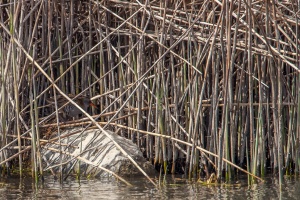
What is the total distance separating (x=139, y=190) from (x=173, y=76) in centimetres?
145

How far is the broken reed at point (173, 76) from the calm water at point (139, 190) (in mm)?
228

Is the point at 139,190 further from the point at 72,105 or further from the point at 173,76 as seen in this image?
the point at 72,105

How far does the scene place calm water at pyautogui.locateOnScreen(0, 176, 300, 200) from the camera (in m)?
6.46

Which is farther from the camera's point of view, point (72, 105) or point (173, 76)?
point (72, 105)

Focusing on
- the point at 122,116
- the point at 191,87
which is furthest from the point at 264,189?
the point at 122,116

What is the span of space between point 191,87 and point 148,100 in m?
0.73

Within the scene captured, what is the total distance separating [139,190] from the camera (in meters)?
6.85

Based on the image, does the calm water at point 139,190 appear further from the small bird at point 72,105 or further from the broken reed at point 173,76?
the small bird at point 72,105

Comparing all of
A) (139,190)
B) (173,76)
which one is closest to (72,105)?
(173,76)

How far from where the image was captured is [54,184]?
7152mm

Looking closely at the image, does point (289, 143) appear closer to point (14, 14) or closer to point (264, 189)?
point (264, 189)

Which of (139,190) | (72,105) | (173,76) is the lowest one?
(139,190)

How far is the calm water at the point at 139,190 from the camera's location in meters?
6.46

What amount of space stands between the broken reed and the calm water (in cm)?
23
